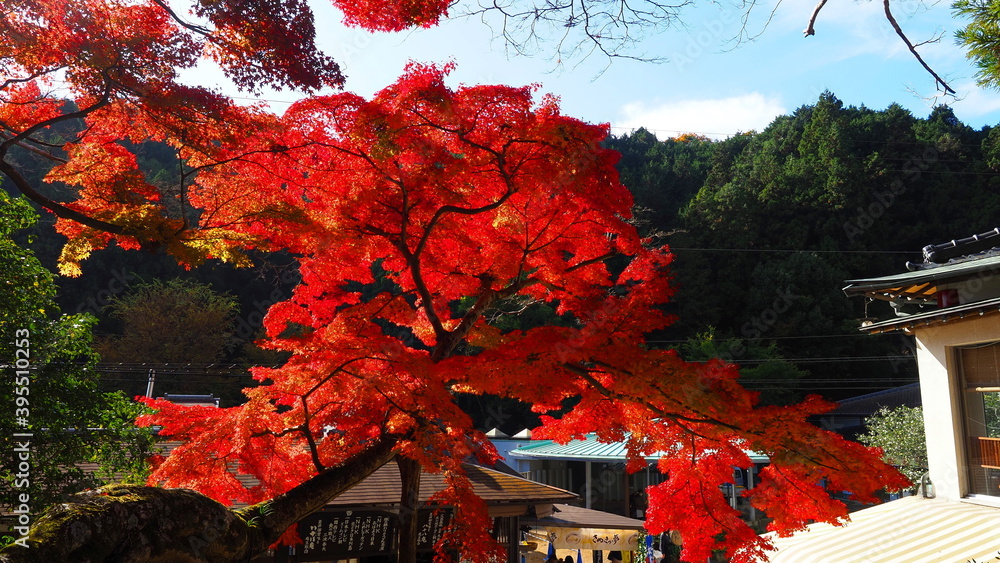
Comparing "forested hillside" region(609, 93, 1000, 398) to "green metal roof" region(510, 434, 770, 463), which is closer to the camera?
"green metal roof" region(510, 434, 770, 463)

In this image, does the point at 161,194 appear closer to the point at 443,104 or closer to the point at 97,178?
the point at 97,178

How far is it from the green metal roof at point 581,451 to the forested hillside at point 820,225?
359 inches

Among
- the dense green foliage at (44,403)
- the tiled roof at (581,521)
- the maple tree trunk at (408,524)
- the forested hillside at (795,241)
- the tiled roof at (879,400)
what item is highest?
the forested hillside at (795,241)

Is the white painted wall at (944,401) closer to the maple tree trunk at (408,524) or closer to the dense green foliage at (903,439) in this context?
the maple tree trunk at (408,524)

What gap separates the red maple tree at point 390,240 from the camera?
16.0 ft

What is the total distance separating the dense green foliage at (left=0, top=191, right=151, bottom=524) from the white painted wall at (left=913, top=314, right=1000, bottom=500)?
26.0ft

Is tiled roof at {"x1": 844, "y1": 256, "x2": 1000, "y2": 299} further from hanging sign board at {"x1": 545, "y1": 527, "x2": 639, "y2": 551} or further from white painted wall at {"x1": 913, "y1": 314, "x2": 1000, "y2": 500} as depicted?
hanging sign board at {"x1": 545, "y1": 527, "x2": 639, "y2": 551}

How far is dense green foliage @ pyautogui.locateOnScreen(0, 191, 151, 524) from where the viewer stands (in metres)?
5.26

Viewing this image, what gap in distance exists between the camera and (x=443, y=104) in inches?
221

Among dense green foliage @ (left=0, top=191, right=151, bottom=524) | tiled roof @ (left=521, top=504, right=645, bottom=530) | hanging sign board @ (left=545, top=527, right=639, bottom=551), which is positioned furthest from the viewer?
hanging sign board @ (left=545, top=527, right=639, bottom=551)

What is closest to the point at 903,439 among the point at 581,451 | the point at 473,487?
the point at 581,451

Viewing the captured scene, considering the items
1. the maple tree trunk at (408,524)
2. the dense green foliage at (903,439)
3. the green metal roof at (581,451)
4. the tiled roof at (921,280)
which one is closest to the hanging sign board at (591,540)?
the green metal roof at (581,451)

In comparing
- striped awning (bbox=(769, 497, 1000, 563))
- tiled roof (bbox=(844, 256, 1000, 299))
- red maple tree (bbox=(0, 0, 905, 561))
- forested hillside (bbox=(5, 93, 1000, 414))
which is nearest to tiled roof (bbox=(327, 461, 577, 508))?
red maple tree (bbox=(0, 0, 905, 561))

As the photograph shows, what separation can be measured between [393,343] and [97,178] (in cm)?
282
